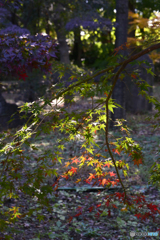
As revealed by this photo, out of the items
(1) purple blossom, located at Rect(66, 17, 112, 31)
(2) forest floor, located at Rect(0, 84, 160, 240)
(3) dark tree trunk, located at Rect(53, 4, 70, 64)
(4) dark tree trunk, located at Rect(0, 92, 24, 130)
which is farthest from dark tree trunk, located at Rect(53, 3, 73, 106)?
(2) forest floor, located at Rect(0, 84, 160, 240)

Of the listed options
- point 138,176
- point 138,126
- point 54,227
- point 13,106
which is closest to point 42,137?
point 13,106

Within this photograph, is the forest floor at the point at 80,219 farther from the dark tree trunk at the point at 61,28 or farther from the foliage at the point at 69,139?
the dark tree trunk at the point at 61,28

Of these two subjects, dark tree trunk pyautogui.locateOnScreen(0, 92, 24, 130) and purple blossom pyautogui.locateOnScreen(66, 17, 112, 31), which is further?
purple blossom pyautogui.locateOnScreen(66, 17, 112, 31)

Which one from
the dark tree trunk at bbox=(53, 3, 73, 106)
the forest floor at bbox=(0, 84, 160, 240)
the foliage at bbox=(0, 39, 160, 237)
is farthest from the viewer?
the dark tree trunk at bbox=(53, 3, 73, 106)

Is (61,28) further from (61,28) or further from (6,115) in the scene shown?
(6,115)

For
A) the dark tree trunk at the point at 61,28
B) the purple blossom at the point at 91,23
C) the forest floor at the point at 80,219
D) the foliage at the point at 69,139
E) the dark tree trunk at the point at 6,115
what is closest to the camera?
the foliage at the point at 69,139

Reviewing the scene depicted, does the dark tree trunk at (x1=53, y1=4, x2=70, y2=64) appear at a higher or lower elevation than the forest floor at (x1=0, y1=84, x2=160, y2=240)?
higher

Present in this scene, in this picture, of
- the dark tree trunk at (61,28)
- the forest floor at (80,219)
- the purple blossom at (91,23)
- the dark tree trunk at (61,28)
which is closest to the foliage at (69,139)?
the forest floor at (80,219)

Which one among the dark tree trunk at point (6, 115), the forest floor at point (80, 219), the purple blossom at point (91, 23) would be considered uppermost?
the purple blossom at point (91, 23)

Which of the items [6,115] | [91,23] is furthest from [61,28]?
[6,115]

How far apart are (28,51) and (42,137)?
11.2 ft

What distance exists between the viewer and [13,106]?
7457 millimetres

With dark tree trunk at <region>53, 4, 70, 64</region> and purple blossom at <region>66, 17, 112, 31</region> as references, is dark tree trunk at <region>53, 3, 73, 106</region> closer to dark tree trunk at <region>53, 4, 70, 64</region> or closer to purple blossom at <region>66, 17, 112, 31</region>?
dark tree trunk at <region>53, 4, 70, 64</region>

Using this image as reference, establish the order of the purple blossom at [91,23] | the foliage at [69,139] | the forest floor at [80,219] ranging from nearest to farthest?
the foliage at [69,139], the forest floor at [80,219], the purple blossom at [91,23]
